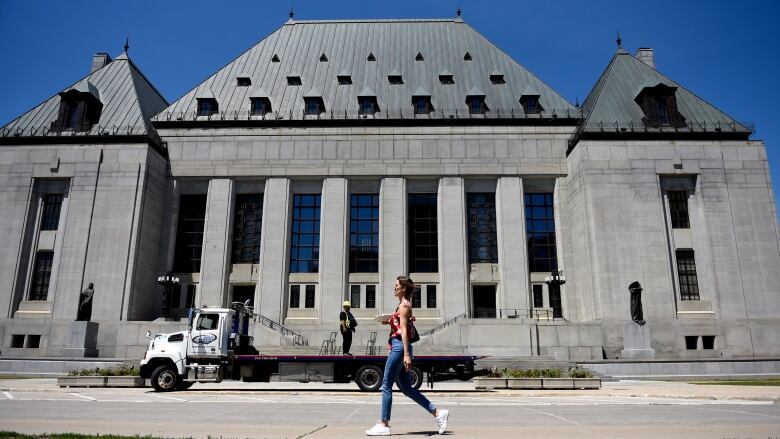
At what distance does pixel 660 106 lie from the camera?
4009 centimetres

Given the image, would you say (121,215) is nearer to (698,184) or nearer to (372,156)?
(372,156)

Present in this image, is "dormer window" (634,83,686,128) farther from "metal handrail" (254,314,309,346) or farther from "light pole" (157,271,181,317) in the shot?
"light pole" (157,271,181,317)

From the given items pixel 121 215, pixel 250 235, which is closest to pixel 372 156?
pixel 250 235

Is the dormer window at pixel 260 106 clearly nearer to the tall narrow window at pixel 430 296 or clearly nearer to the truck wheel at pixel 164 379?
the tall narrow window at pixel 430 296

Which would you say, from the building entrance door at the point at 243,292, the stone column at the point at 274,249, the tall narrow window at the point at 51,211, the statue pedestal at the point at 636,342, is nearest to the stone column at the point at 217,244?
the building entrance door at the point at 243,292

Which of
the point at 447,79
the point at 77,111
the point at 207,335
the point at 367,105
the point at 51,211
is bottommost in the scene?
the point at 207,335

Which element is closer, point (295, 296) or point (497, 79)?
point (295, 296)

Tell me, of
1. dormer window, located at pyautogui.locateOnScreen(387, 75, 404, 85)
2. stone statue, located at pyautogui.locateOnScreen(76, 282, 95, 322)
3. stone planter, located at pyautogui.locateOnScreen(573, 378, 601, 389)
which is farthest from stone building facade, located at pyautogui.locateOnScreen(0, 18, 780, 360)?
stone planter, located at pyautogui.locateOnScreen(573, 378, 601, 389)

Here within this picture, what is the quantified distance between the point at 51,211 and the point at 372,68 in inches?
1113

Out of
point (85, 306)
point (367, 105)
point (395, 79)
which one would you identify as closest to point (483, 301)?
point (367, 105)

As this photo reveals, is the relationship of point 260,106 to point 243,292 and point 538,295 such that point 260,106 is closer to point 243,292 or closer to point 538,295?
point 243,292

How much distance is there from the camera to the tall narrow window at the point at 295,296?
39.3 metres

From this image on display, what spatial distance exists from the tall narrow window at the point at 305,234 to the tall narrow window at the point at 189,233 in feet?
24.3

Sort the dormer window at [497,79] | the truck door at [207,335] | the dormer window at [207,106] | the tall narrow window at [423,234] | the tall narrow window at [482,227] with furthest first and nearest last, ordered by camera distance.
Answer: the dormer window at [497,79] → the dormer window at [207,106] → the tall narrow window at [423,234] → the tall narrow window at [482,227] → the truck door at [207,335]
